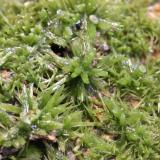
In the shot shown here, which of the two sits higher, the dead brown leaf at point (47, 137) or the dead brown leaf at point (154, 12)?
the dead brown leaf at point (47, 137)

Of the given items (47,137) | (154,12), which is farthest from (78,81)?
(154,12)

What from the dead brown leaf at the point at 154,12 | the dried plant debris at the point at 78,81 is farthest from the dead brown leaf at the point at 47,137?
the dead brown leaf at the point at 154,12

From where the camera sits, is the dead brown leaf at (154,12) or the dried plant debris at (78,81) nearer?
the dried plant debris at (78,81)

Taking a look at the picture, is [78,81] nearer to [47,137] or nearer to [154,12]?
[47,137]

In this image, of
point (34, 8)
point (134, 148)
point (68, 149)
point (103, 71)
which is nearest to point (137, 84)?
point (103, 71)

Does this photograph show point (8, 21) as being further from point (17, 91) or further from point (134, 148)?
point (134, 148)

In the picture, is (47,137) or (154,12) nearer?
(47,137)

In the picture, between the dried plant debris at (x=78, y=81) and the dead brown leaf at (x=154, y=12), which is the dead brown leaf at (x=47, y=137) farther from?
the dead brown leaf at (x=154, y=12)

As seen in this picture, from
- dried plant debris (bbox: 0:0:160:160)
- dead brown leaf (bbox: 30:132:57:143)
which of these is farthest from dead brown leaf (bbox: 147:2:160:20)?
dead brown leaf (bbox: 30:132:57:143)
